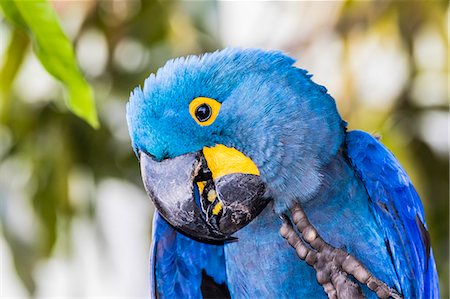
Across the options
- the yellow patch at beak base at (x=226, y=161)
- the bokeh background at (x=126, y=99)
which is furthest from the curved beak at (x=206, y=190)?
the bokeh background at (x=126, y=99)

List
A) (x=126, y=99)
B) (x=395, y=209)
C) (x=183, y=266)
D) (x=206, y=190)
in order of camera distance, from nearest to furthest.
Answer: (x=206, y=190)
(x=395, y=209)
(x=183, y=266)
(x=126, y=99)

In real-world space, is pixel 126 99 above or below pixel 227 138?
below

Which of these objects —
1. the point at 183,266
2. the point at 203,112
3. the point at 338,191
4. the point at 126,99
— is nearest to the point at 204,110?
the point at 203,112

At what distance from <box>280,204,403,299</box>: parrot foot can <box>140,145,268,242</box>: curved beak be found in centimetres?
10

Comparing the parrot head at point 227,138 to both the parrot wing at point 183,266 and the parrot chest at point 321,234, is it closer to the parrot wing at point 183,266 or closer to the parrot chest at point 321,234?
the parrot chest at point 321,234

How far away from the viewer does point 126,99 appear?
274cm

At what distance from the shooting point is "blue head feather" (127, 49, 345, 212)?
1316 millimetres

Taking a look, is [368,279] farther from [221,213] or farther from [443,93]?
[443,93]

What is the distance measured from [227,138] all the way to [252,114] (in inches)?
2.8

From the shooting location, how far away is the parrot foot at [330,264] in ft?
4.25

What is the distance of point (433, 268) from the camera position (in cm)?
153

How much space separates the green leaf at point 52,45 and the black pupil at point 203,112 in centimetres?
22

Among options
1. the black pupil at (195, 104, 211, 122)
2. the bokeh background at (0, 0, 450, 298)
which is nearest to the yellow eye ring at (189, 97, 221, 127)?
the black pupil at (195, 104, 211, 122)

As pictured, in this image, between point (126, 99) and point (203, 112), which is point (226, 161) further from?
point (126, 99)
